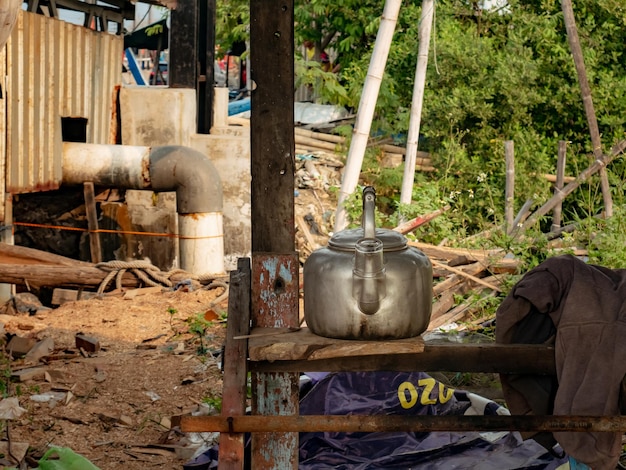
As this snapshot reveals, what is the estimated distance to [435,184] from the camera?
14.5m

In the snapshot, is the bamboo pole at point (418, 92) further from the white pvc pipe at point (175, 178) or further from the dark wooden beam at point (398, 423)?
the dark wooden beam at point (398, 423)

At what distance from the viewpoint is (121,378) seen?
6.51 meters

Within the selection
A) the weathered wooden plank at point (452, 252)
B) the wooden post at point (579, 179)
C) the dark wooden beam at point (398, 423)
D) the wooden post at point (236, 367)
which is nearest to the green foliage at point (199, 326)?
the weathered wooden plank at point (452, 252)

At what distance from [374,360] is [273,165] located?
31.5 inches

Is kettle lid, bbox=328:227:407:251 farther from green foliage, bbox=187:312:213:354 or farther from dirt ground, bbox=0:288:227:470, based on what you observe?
green foliage, bbox=187:312:213:354

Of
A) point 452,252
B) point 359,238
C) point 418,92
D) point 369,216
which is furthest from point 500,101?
point 369,216

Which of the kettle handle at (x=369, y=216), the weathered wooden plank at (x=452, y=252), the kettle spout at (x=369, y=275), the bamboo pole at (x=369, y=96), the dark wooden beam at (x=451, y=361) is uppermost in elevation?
the bamboo pole at (x=369, y=96)

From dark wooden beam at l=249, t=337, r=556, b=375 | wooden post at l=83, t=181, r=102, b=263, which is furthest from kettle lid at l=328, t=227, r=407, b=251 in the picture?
wooden post at l=83, t=181, r=102, b=263

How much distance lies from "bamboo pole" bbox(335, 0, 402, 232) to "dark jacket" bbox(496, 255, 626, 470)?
7.47 meters

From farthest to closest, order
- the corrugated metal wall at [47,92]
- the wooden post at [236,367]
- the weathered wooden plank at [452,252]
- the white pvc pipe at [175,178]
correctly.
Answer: the white pvc pipe at [175,178] < the corrugated metal wall at [47,92] < the weathered wooden plank at [452,252] < the wooden post at [236,367]

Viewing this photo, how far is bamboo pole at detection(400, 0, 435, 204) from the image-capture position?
1209 centimetres

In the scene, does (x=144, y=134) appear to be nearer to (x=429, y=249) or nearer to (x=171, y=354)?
(x=429, y=249)

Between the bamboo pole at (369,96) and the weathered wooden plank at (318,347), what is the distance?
304 inches

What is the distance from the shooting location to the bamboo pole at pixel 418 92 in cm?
1209
